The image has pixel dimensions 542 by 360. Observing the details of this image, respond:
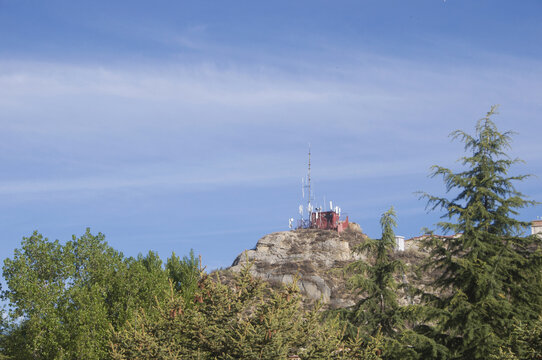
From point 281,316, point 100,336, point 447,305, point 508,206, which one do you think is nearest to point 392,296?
point 447,305

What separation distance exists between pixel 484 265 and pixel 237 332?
10571mm

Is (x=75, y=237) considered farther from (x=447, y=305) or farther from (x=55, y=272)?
(x=447, y=305)

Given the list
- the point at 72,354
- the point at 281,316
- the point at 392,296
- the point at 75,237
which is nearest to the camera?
the point at 281,316

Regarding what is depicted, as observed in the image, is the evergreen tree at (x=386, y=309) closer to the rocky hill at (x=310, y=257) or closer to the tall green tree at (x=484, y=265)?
the tall green tree at (x=484, y=265)

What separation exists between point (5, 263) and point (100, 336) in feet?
21.2

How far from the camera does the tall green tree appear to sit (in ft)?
66.3

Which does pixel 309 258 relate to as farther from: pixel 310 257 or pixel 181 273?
pixel 181 273

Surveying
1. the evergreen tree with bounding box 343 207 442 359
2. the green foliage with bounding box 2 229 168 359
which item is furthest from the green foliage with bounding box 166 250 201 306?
the evergreen tree with bounding box 343 207 442 359

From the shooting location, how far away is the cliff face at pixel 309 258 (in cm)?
6438

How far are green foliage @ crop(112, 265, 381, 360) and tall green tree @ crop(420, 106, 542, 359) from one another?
4.86 m

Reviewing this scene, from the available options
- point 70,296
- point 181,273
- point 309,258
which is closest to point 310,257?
point 309,258

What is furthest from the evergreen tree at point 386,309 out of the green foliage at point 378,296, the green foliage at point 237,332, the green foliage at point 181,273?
the green foliage at point 181,273

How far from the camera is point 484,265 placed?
2091 cm

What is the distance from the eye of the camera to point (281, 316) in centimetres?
1538
